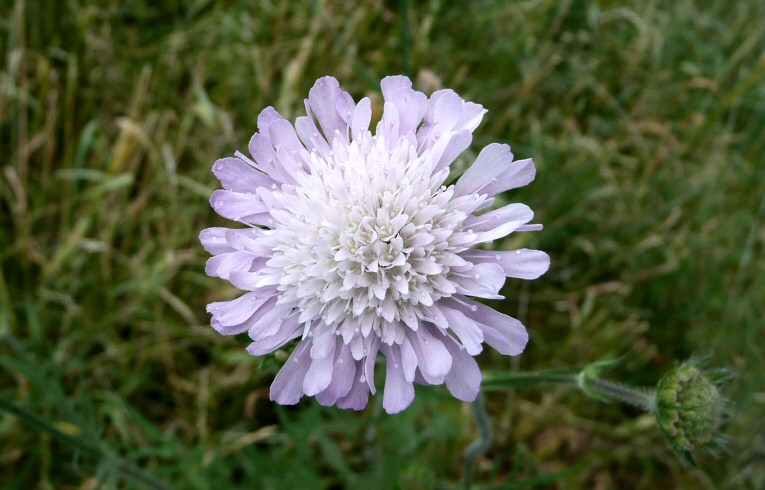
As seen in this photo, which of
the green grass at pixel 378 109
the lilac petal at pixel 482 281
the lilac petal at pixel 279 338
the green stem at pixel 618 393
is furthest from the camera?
the green grass at pixel 378 109

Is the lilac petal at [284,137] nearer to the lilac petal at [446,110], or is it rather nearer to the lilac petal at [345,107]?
the lilac petal at [345,107]

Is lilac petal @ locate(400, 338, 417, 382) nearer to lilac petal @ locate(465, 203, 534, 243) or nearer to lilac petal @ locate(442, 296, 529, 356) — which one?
lilac petal @ locate(442, 296, 529, 356)

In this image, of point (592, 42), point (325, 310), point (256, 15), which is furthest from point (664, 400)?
point (256, 15)

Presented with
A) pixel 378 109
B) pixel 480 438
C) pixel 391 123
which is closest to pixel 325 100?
pixel 391 123

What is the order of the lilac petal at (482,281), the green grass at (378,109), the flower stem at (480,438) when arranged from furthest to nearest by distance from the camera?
1. the green grass at (378,109)
2. the flower stem at (480,438)
3. the lilac petal at (482,281)

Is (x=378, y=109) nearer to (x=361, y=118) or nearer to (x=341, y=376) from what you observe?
(x=361, y=118)

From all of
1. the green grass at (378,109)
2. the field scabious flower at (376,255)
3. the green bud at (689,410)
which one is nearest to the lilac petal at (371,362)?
the field scabious flower at (376,255)
